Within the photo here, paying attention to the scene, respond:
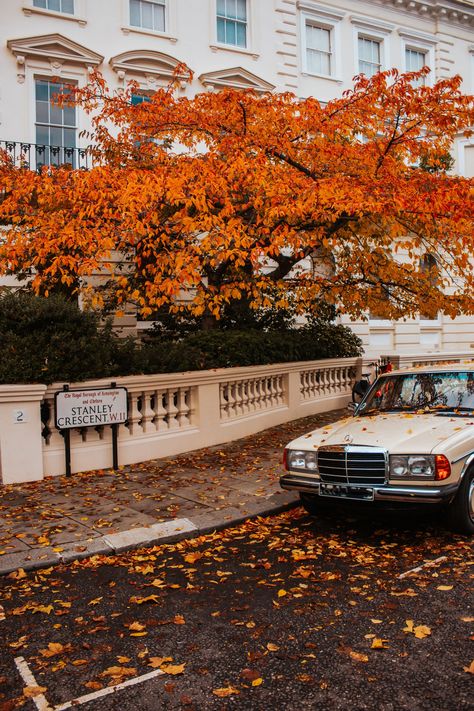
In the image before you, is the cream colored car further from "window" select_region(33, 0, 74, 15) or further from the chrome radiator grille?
"window" select_region(33, 0, 74, 15)

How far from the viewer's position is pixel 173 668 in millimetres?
3510

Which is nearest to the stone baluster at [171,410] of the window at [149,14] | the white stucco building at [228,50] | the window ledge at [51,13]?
the white stucco building at [228,50]

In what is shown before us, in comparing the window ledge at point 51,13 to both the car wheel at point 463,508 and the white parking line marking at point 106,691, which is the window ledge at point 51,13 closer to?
the car wheel at point 463,508

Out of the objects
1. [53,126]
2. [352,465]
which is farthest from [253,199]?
[53,126]

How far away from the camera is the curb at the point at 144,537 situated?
17.7ft

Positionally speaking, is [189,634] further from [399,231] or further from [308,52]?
[308,52]

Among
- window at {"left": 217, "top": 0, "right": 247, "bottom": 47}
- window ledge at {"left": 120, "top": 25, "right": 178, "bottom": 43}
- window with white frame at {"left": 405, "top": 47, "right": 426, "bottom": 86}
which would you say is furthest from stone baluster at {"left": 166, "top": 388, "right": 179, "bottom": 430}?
window with white frame at {"left": 405, "top": 47, "right": 426, "bottom": 86}

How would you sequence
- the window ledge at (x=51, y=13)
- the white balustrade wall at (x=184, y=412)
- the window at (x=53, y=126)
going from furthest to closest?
the window at (x=53, y=126) < the window ledge at (x=51, y=13) < the white balustrade wall at (x=184, y=412)

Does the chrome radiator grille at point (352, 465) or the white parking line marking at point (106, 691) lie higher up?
the chrome radiator grille at point (352, 465)

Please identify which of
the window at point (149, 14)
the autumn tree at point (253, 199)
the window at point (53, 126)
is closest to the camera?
the autumn tree at point (253, 199)

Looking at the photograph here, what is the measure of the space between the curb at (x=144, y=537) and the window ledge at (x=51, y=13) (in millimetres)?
16714

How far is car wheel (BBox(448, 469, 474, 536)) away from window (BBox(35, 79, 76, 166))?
15391 millimetres

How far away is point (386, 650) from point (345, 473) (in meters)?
2.22

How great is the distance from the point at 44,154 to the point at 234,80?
7184mm
